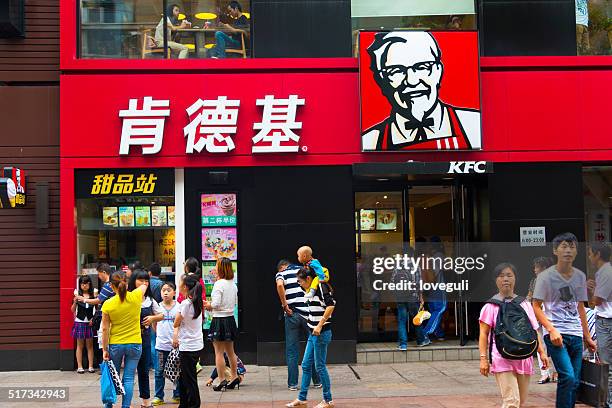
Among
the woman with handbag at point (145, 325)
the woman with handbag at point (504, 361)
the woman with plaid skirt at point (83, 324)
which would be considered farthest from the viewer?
the woman with plaid skirt at point (83, 324)

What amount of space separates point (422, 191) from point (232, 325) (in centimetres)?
471

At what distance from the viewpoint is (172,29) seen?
13078mm

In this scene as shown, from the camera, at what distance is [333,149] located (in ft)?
42.3

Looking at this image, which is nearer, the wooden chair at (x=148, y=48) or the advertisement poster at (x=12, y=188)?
the advertisement poster at (x=12, y=188)

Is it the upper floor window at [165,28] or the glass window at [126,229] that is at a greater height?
the upper floor window at [165,28]

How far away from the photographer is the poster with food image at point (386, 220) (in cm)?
1370

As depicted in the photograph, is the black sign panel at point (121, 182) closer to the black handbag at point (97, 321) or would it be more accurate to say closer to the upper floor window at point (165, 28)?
the upper floor window at point (165, 28)

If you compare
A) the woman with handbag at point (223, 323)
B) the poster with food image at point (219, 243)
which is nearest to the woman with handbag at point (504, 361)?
the woman with handbag at point (223, 323)

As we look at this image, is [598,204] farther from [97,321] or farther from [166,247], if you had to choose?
[97,321]

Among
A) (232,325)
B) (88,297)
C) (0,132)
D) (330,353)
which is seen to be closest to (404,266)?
(330,353)

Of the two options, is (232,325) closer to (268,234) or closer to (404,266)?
(268,234)

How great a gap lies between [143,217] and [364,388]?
4.84 m

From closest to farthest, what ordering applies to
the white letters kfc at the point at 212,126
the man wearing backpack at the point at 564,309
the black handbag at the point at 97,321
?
the man wearing backpack at the point at 564,309 → the black handbag at the point at 97,321 → the white letters kfc at the point at 212,126

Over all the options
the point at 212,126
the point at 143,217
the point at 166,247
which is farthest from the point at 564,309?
the point at 143,217
